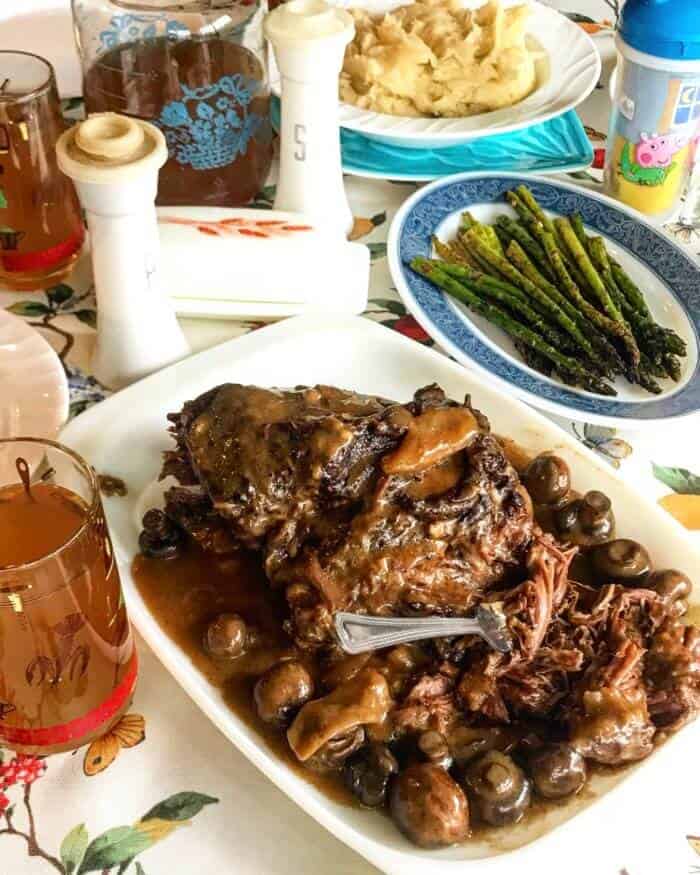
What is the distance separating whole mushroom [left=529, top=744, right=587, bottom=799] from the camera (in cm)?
138

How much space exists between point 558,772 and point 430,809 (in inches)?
7.6

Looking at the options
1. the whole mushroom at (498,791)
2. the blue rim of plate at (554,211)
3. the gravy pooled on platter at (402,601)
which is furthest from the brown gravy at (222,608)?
the blue rim of plate at (554,211)

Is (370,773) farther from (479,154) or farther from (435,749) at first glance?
(479,154)

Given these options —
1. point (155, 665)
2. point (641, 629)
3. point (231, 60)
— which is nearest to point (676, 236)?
point (231, 60)

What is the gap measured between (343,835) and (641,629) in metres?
0.58

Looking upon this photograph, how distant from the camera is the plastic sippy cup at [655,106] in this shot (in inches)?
90.7

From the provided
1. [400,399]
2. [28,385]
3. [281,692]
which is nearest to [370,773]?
[281,692]

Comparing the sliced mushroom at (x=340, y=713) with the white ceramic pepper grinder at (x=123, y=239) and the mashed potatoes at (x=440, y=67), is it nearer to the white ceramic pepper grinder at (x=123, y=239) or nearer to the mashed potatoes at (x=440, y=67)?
the white ceramic pepper grinder at (x=123, y=239)

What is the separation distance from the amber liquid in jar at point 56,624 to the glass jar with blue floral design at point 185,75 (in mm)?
1232

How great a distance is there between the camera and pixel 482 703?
1504mm

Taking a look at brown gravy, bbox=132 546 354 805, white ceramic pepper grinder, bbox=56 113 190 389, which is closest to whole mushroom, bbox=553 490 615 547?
brown gravy, bbox=132 546 354 805

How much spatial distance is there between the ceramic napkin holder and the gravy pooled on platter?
568 mm

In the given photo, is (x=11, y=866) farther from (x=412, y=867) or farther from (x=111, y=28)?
(x=111, y=28)

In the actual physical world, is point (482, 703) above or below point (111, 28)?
below
